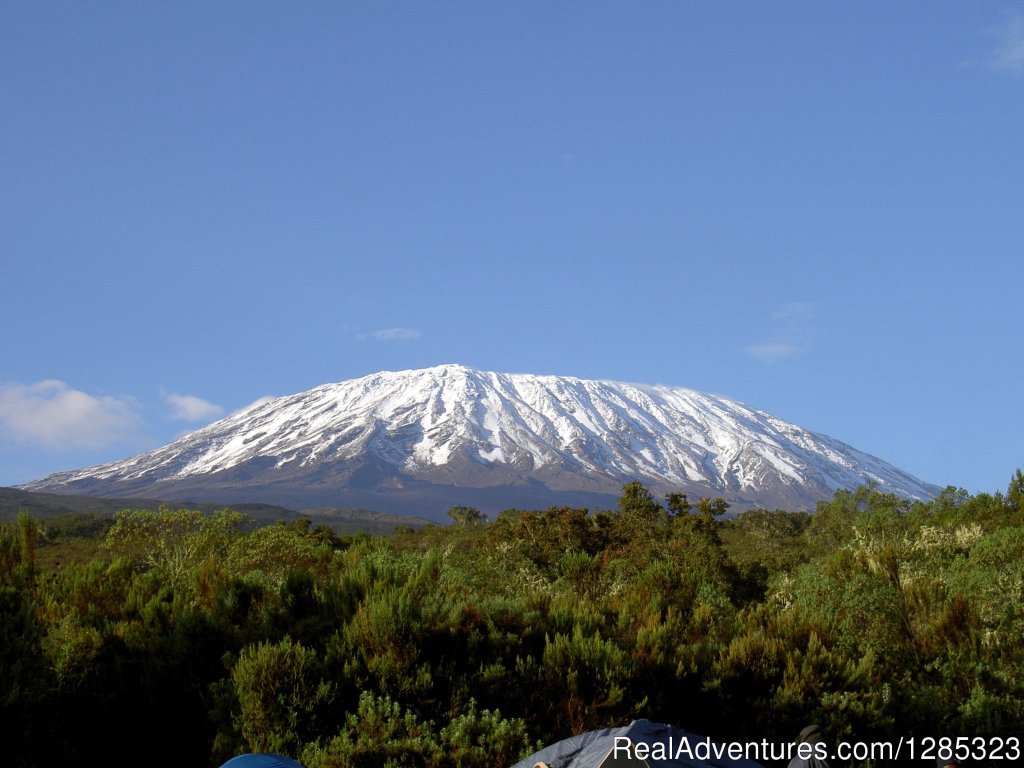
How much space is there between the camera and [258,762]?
7180 millimetres

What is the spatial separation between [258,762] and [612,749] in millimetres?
3327

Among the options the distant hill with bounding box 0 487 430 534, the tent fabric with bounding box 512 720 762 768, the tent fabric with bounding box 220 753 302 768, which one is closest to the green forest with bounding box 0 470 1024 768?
the tent fabric with bounding box 512 720 762 768

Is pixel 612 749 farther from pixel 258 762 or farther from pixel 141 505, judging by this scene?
pixel 141 505

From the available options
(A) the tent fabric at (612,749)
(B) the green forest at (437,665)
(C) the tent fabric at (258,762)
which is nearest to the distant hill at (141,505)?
(B) the green forest at (437,665)

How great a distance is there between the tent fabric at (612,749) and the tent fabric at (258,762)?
2.32m

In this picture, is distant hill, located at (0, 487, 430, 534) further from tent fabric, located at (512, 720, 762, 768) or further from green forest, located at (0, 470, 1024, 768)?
tent fabric, located at (512, 720, 762, 768)

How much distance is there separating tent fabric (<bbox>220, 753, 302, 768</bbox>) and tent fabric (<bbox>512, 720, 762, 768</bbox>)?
232cm

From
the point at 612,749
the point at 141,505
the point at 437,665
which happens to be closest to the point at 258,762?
the point at 612,749

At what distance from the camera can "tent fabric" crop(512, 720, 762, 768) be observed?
25.0ft

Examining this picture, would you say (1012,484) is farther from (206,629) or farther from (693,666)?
(206,629)

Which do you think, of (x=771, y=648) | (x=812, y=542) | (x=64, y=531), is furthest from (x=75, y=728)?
(x=64, y=531)

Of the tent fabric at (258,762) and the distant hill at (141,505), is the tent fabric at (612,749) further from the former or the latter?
the distant hill at (141,505)

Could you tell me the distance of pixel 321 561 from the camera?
58.5 ft

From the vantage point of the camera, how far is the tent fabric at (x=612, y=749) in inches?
301
